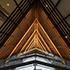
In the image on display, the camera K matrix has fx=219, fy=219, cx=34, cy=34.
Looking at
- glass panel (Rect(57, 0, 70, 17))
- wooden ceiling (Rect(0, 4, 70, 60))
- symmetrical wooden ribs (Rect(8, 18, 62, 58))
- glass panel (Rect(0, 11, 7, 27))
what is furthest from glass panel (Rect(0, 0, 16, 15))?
glass panel (Rect(57, 0, 70, 17))

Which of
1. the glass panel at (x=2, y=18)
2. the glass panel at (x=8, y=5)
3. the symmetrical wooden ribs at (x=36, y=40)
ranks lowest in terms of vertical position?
the symmetrical wooden ribs at (x=36, y=40)

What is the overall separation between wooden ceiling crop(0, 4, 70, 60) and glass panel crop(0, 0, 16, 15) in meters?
1.00

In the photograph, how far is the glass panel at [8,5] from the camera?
11.9 metres

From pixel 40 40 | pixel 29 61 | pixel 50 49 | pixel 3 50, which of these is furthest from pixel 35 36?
Result: pixel 29 61

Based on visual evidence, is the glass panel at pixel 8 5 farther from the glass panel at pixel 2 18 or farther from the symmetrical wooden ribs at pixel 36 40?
the symmetrical wooden ribs at pixel 36 40

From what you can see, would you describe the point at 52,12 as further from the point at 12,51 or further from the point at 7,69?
the point at 7,69

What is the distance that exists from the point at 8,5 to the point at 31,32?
2285mm

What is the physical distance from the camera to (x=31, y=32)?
13.2 metres

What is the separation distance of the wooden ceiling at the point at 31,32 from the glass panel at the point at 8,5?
3.28ft

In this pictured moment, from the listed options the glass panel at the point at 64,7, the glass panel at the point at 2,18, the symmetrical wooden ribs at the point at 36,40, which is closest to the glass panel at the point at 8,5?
the glass panel at the point at 2,18

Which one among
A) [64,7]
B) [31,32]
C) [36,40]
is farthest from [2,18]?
[64,7]

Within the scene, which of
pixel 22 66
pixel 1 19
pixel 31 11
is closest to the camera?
pixel 22 66

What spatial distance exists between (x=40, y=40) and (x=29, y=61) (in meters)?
4.46

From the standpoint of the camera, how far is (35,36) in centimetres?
1307
